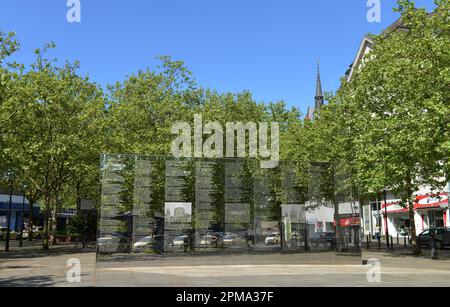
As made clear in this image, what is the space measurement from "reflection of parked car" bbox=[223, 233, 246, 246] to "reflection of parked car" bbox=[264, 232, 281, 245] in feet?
5.20

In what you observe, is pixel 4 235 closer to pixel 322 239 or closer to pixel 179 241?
pixel 179 241

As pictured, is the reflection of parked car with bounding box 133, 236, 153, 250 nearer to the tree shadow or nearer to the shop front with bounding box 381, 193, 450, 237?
the tree shadow

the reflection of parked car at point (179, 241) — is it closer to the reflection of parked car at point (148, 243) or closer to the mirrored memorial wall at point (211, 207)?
the mirrored memorial wall at point (211, 207)

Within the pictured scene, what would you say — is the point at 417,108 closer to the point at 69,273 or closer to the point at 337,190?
the point at 337,190

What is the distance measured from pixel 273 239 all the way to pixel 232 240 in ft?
8.36

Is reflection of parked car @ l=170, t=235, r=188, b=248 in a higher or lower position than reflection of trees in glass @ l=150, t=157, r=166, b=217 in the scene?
lower

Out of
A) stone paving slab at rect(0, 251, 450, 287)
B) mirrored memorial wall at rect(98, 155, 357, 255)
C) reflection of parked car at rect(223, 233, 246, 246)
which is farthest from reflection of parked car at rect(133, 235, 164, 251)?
stone paving slab at rect(0, 251, 450, 287)

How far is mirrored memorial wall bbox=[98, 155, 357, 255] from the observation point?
24078mm

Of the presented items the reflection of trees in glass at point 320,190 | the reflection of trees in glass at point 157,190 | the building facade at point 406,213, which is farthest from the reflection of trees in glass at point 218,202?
the building facade at point 406,213

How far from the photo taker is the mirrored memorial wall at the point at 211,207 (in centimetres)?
2408

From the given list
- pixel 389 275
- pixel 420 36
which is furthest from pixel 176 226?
pixel 420 36

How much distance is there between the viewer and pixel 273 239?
27.5 meters

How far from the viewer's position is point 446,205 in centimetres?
4166

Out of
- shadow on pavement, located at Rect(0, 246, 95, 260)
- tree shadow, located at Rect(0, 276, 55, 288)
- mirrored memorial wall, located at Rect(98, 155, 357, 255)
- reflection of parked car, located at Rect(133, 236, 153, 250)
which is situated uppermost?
mirrored memorial wall, located at Rect(98, 155, 357, 255)
